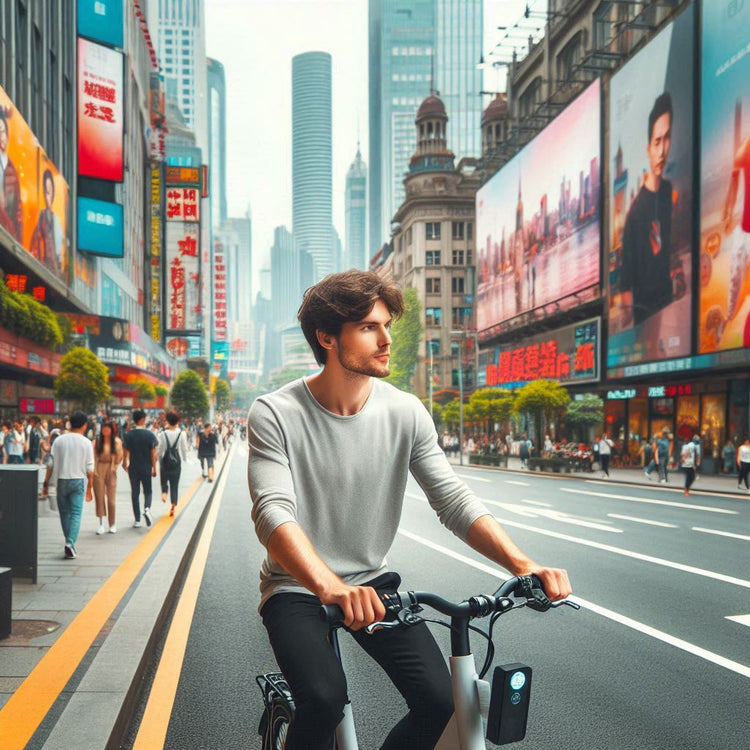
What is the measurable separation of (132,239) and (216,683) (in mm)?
64294

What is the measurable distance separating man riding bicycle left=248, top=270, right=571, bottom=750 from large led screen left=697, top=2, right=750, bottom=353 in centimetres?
2860

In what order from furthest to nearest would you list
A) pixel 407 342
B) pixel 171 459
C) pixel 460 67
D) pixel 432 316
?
pixel 460 67, pixel 432 316, pixel 407 342, pixel 171 459

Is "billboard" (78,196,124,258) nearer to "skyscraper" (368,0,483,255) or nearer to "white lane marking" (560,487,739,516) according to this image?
"white lane marking" (560,487,739,516)

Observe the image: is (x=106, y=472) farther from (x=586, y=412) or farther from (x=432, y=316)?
(x=432, y=316)

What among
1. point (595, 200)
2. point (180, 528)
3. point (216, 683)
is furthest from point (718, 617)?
point (595, 200)

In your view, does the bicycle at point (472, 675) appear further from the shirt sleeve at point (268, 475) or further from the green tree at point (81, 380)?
the green tree at point (81, 380)

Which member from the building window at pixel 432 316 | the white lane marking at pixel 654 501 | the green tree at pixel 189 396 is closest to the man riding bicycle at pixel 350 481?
the white lane marking at pixel 654 501

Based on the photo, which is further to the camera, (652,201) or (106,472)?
(652,201)

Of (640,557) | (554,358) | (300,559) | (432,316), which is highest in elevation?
(432,316)

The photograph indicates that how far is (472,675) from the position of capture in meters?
2.19

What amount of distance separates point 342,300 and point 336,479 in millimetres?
576

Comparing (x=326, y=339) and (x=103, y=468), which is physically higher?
(x=326, y=339)

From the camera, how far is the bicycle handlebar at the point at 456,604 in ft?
6.84

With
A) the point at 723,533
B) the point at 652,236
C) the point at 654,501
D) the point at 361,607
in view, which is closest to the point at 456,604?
the point at 361,607
